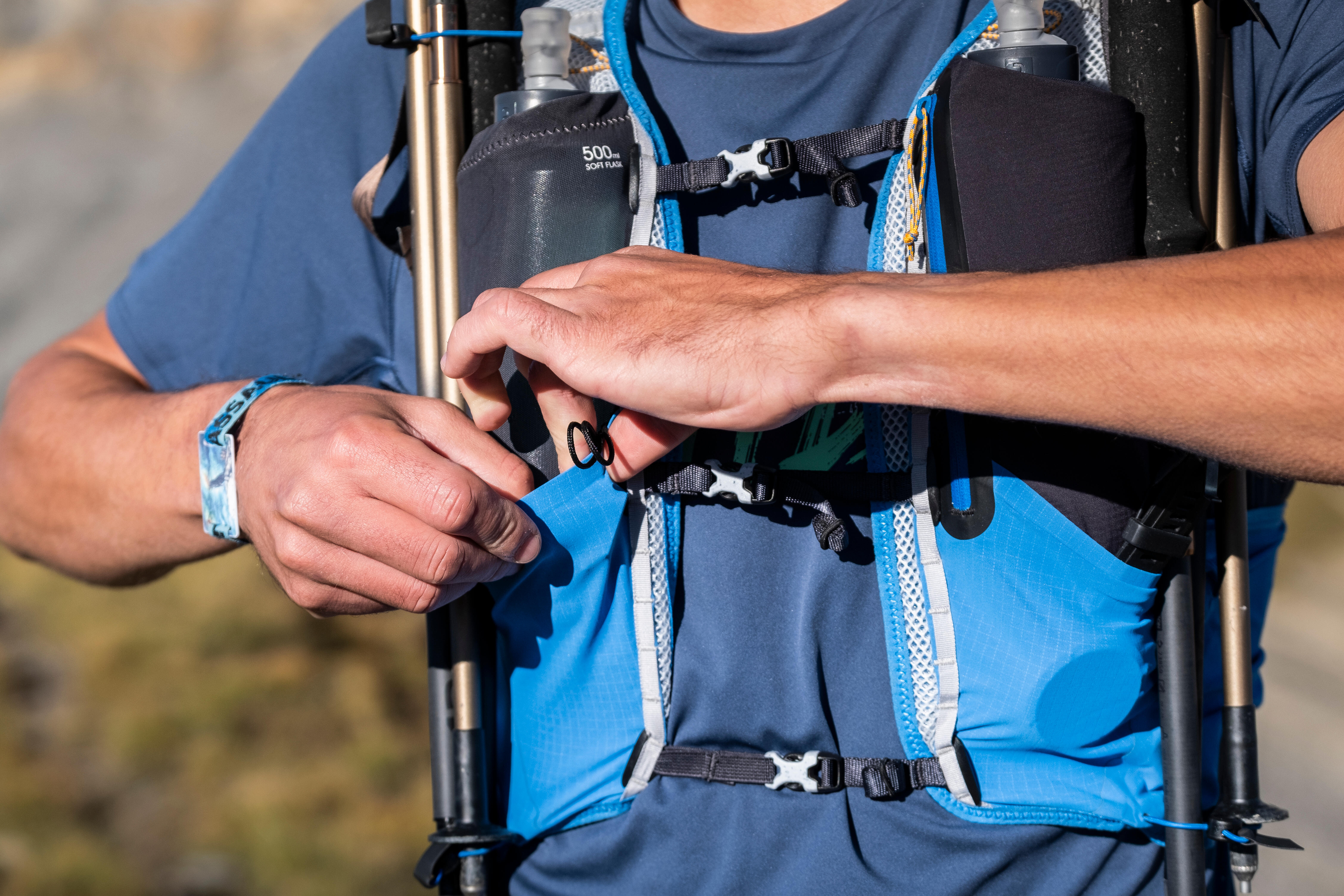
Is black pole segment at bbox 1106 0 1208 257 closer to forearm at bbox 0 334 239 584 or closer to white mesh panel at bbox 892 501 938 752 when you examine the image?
white mesh panel at bbox 892 501 938 752

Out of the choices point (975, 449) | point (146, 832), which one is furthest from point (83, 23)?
point (975, 449)

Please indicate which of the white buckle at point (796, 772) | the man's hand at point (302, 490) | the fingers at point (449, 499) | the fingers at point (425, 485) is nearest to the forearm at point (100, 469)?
the man's hand at point (302, 490)

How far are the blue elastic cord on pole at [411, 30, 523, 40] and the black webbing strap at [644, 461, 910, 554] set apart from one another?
707 millimetres

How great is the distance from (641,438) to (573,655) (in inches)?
14.1

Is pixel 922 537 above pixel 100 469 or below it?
below

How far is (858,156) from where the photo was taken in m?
1.40

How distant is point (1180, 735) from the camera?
1.29 meters

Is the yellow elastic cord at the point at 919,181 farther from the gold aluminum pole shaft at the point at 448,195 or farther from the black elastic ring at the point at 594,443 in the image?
the gold aluminum pole shaft at the point at 448,195

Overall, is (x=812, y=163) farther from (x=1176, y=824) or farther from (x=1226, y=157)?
(x=1176, y=824)

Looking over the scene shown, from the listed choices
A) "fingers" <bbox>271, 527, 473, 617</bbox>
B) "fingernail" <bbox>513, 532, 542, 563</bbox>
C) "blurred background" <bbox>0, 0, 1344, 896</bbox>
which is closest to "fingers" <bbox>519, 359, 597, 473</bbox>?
"fingernail" <bbox>513, 532, 542, 563</bbox>

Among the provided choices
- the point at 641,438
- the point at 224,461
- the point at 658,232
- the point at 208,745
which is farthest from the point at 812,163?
the point at 208,745

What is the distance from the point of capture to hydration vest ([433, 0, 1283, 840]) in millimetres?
1229

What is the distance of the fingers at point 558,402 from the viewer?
3.97 ft

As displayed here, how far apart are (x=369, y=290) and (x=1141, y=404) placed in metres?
1.24
